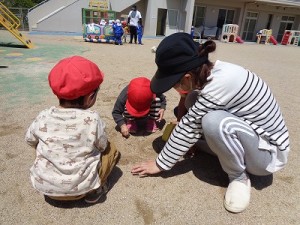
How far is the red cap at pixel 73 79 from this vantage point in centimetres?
126

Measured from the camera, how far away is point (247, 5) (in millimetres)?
18547

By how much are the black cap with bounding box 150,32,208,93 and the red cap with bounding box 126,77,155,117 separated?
2.33 feet

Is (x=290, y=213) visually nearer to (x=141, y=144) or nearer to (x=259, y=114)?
(x=259, y=114)

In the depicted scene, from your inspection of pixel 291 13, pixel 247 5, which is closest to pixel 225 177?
pixel 247 5

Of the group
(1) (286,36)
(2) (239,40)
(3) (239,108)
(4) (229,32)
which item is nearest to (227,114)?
(3) (239,108)

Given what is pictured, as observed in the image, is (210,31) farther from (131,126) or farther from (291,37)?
(131,126)

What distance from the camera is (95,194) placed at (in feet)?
5.29

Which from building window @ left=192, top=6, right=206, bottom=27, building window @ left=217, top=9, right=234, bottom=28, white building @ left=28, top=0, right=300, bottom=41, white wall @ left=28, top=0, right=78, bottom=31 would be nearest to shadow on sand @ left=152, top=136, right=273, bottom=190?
white building @ left=28, top=0, right=300, bottom=41

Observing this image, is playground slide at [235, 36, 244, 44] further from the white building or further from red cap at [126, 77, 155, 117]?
red cap at [126, 77, 155, 117]

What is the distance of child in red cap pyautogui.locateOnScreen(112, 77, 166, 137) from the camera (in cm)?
221

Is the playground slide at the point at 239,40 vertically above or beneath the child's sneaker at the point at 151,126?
beneath

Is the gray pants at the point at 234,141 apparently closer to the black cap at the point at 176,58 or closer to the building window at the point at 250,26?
the black cap at the point at 176,58

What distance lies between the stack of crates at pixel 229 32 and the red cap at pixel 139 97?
1589cm

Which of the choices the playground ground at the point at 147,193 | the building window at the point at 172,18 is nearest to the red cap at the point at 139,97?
the playground ground at the point at 147,193
